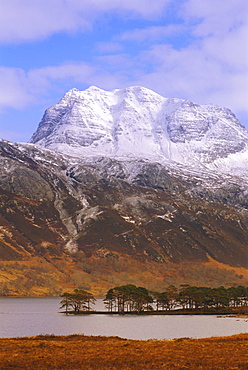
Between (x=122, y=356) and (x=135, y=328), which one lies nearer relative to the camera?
(x=122, y=356)

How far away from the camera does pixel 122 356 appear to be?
54656mm

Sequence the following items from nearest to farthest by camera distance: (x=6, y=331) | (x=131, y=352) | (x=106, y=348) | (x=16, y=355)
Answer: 1. (x=16, y=355)
2. (x=131, y=352)
3. (x=106, y=348)
4. (x=6, y=331)

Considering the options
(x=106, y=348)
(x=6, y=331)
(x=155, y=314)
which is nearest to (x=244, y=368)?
(x=106, y=348)

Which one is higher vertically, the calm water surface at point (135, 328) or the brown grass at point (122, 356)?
the brown grass at point (122, 356)

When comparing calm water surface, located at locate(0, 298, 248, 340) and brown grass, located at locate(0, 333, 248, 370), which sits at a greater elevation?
brown grass, located at locate(0, 333, 248, 370)

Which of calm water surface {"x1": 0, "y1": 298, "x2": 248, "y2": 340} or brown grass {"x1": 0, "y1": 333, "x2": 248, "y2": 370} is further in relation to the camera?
calm water surface {"x1": 0, "y1": 298, "x2": 248, "y2": 340}

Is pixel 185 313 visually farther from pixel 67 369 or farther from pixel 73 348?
pixel 67 369

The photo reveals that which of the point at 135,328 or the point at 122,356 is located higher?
the point at 122,356

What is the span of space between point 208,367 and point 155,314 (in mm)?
156277

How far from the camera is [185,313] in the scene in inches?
7869

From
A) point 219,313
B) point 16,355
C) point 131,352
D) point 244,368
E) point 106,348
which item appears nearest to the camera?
point 244,368

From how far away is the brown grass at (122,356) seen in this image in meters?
48.0

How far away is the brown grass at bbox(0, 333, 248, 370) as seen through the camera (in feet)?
157

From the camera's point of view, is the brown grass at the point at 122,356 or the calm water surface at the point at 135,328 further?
the calm water surface at the point at 135,328
